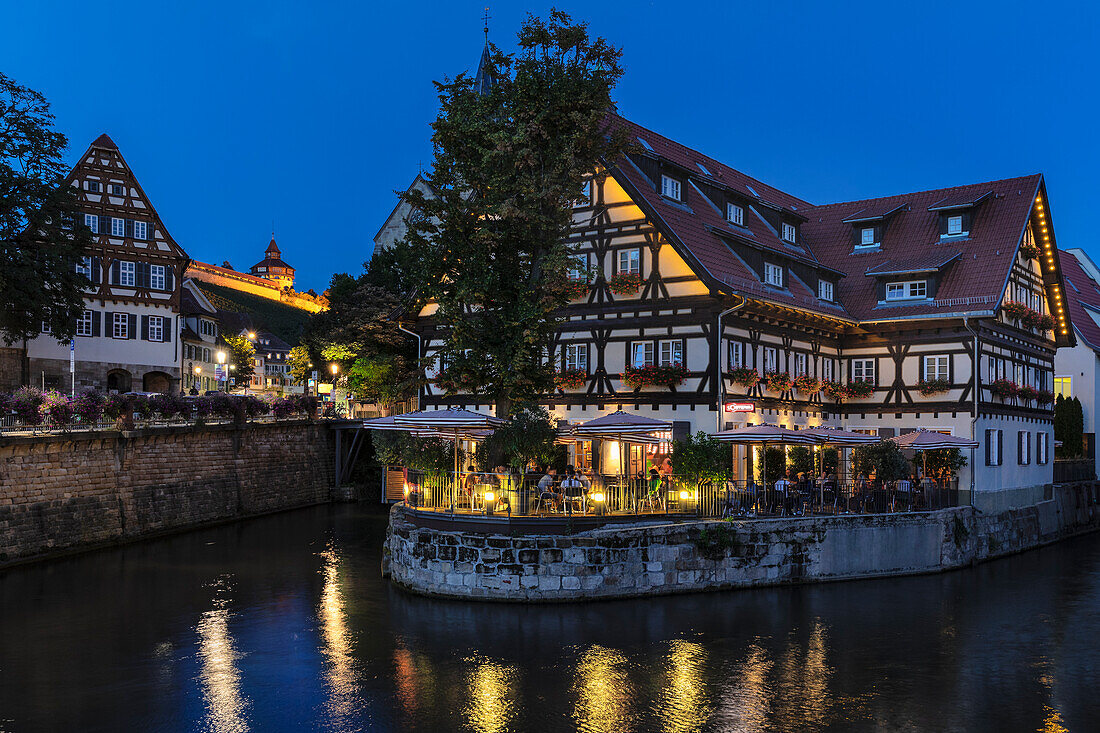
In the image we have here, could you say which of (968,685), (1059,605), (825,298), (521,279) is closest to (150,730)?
(968,685)

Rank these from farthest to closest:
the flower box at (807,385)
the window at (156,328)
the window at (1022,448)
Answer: the window at (156,328)
the window at (1022,448)
the flower box at (807,385)

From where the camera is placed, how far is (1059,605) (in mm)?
25219

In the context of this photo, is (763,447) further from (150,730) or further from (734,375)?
(150,730)

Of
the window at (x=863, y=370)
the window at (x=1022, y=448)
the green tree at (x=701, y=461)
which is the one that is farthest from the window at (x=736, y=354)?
the window at (x=1022, y=448)

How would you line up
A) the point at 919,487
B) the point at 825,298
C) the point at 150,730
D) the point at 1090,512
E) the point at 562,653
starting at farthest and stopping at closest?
the point at 1090,512 < the point at 825,298 < the point at 919,487 < the point at 562,653 < the point at 150,730

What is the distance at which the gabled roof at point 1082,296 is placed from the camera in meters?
49.9

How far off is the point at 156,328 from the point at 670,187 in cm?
3076

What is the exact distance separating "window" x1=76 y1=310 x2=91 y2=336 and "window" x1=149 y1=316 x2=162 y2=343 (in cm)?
322

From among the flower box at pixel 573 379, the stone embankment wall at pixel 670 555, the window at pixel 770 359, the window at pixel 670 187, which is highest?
the window at pixel 670 187

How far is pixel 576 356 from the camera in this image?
3575 centimetres

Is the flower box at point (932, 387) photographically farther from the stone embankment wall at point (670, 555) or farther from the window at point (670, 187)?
the window at point (670, 187)

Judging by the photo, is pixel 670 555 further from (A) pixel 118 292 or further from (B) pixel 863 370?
(A) pixel 118 292

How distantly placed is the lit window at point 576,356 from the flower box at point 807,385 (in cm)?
769

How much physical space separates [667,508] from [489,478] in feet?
15.8
